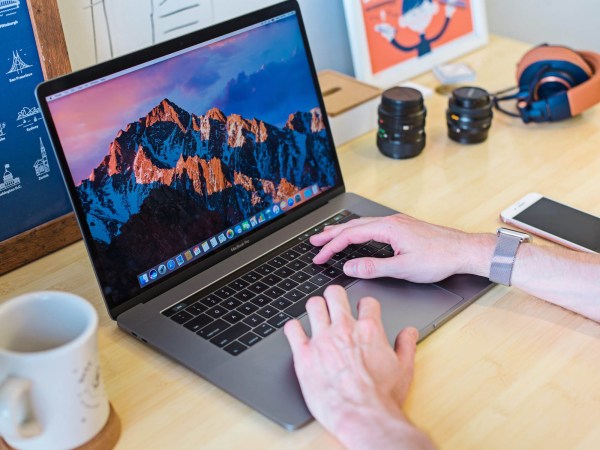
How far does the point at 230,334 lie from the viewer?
0.96m

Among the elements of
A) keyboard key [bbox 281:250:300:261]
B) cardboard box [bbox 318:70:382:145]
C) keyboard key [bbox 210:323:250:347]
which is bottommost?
keyboard key [bbox 210:323:250:347]

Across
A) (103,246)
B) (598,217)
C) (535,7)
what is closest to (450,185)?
(598,217)

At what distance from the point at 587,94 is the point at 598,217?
1.13 feet

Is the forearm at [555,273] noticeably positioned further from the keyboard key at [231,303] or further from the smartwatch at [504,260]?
the keyboard key at [231,303]

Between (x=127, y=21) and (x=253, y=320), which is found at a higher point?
(x=127, y=21)

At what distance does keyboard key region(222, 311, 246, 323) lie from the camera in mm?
980

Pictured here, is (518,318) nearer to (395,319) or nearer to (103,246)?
(395,319)

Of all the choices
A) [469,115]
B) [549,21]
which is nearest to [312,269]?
[469,115]

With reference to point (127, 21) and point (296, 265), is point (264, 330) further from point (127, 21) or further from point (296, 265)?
point (127, 21)

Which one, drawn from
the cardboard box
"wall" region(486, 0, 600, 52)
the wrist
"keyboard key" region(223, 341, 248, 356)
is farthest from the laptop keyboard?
"wall" region(486, 0, 600, 52)

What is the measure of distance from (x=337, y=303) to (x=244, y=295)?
0.47ft

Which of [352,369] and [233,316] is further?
[233,316]

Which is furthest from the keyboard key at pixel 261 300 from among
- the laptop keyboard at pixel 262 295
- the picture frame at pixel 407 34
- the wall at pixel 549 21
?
the wall at pixel 549 21

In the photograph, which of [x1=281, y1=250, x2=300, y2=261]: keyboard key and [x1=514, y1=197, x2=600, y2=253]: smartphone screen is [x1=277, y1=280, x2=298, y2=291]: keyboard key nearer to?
[x1=281, y1=250, x2=300, y2=261]: keyboard key
